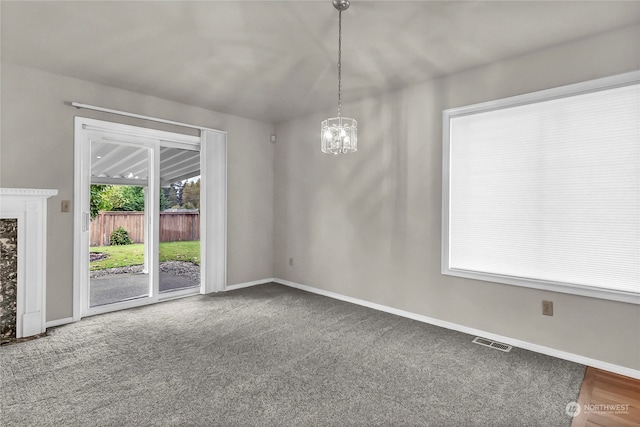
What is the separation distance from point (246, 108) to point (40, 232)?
9.26 ft

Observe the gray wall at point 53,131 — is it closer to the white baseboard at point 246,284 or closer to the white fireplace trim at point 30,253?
the white fireplace trim at point 30,253

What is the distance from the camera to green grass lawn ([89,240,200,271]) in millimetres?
4223

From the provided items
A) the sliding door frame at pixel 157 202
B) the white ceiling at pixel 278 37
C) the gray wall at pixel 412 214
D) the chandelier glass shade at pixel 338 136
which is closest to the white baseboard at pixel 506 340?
the gray wall at pixel 412 214

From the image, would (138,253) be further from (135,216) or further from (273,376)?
(273,376)

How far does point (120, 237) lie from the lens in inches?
168

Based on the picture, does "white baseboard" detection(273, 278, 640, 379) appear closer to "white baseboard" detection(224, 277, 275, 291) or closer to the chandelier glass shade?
"white baseboard" detection(224, 277, 275, 291)

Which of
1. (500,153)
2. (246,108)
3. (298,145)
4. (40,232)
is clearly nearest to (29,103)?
(40,232)

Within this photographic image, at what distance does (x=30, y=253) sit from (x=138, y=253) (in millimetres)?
1222

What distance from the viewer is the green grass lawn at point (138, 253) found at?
4223 mm

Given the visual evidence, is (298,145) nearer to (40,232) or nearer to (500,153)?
(500,153)

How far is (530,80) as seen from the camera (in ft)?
10.0

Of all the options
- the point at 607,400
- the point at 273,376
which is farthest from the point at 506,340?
the point at 273,376

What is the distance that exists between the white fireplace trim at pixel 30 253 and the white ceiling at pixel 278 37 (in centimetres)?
136

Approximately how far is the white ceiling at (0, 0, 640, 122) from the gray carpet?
269 centimetres
